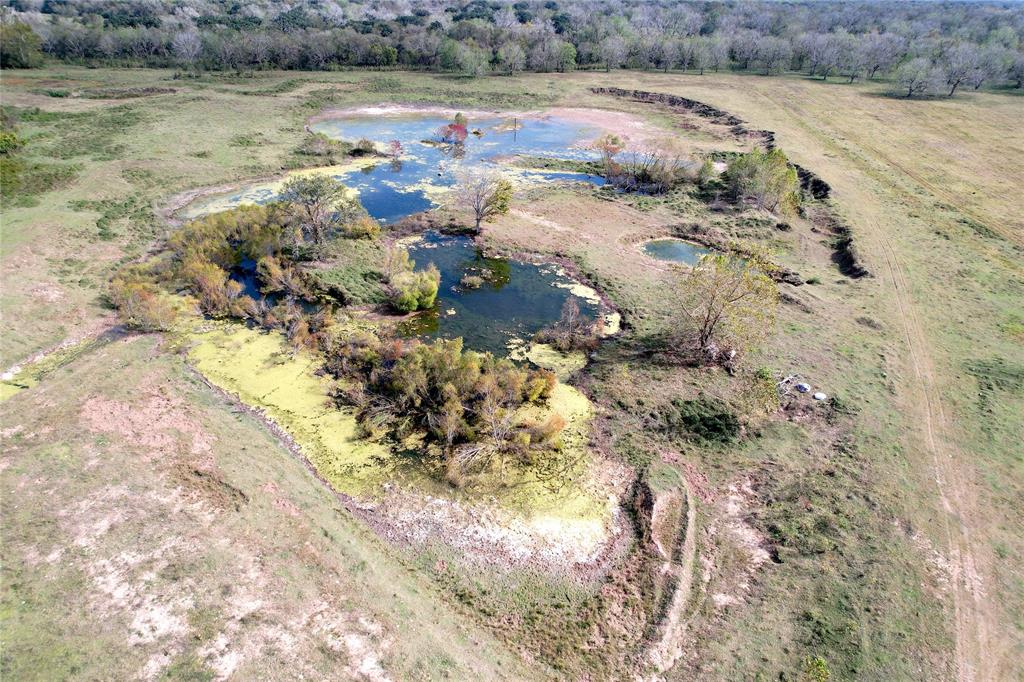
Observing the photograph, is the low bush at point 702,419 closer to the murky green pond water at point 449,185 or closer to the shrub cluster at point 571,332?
the shrub cluster at point 571,332

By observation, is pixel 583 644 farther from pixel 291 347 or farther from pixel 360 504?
pixel 291 347

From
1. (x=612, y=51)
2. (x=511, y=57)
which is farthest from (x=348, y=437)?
(x=612, y=51)

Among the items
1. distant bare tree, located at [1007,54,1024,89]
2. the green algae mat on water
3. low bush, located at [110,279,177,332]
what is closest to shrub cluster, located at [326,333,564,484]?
A: the green algae mat on water

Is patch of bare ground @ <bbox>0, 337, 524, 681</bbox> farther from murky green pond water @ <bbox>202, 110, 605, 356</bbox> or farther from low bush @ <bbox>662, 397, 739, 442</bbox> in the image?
murky green pond water @ <bbox>202, 110, 605, 356</bbox>

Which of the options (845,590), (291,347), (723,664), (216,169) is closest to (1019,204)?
(845,590)

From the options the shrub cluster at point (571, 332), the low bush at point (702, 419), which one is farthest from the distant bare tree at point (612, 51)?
the low bush at point (702, 419)
